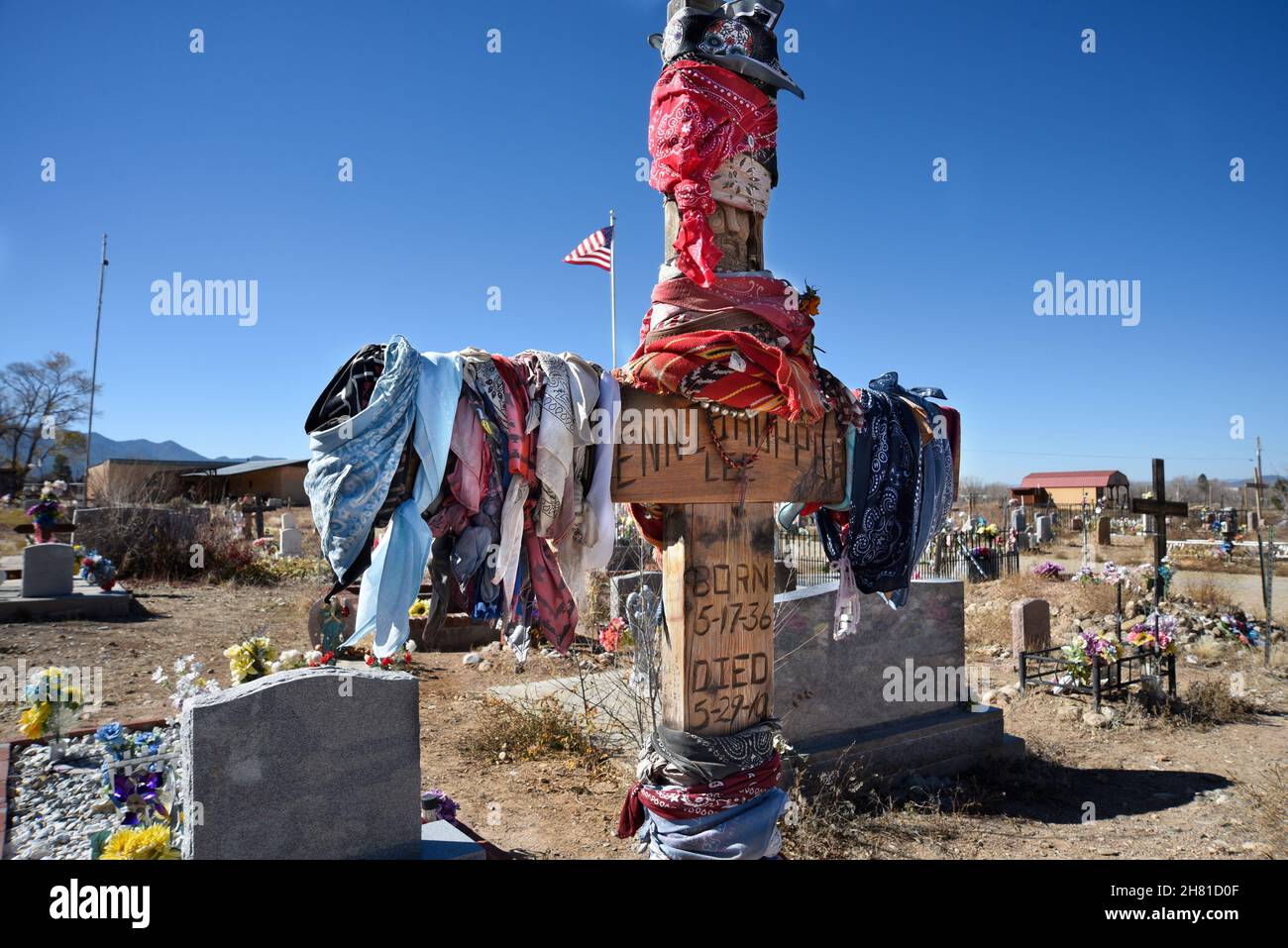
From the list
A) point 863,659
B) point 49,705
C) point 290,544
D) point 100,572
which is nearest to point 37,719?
point 49,705

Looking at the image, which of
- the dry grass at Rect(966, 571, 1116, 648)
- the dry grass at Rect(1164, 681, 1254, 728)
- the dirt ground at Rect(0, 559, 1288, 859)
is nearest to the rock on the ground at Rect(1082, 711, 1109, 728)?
the dirt ground at Rect(0, 559, 1288, 859)

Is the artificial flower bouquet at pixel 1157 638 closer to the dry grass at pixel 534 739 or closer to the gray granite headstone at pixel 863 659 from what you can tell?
the gray granite headstone at pixel 863 659

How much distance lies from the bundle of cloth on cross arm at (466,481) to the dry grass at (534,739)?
4527 millimetres

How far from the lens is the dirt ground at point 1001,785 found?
4.75 meters

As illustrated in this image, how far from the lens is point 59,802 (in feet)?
16.5

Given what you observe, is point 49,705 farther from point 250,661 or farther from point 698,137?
point 698,137

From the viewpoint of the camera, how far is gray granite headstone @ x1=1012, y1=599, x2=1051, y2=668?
925cm

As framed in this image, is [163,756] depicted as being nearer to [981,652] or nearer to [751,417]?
[751,417]

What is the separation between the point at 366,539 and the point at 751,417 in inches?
44.6

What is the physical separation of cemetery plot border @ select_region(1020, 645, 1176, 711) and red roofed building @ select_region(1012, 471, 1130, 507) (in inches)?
1485

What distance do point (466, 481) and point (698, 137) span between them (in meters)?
1.25

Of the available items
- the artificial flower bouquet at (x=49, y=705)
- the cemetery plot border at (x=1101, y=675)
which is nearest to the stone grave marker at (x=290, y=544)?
the artificial flower bouquet at (x=49, y=705)

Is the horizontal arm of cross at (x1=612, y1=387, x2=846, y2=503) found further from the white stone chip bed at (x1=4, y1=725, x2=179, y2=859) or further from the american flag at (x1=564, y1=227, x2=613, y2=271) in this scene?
the american flag at (x1=564, y1=227, x2=613, y2=271)
